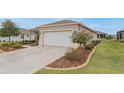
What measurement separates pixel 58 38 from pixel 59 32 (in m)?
0.66

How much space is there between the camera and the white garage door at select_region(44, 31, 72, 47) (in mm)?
16188

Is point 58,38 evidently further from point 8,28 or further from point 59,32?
point 8,28

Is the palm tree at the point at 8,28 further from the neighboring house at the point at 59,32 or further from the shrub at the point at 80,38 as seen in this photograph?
the shrub at the point at 80,38

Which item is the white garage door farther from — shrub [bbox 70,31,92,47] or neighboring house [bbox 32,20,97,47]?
shrub [bbox 70,31,92,47]

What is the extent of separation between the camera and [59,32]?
16953 mm

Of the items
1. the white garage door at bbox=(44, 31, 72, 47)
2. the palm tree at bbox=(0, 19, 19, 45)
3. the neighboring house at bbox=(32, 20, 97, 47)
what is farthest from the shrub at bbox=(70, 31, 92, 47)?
the palm tree at bbox=(0, 19, 19, 45)
